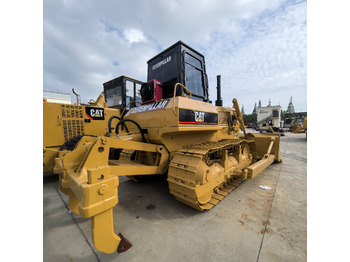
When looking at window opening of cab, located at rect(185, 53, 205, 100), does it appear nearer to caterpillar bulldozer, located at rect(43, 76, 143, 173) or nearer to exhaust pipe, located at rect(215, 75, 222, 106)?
exhaust pipe, located at rect(215, 75, 222, 106)

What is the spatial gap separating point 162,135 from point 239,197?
6.90 feet

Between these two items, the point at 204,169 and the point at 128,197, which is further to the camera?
the point at 128,197

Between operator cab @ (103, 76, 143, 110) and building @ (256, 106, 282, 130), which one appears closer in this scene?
operator cab @ (103, 76, 143, 110)

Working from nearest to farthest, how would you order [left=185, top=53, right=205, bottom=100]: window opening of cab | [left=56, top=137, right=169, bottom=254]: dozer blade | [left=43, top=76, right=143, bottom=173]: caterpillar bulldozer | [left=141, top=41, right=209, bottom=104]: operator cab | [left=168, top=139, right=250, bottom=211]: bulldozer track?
[left=56, top=137, right=169, bottom=254]: dozer blade, [left=168, top=139, right=250, bottom=211]: bulldozer track, [left=141, top=41, right=209, bottom=104]: operator cab, [left=185, top=53, right=205, bottom=100]: window opening of cab, [left=43, top=76, right=143, bottom=173]: caterpillar bulldozer

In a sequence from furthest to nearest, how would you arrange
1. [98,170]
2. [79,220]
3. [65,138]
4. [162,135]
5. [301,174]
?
[301,174] → [65,138] → [162,135] → [79,220] → [98,170]

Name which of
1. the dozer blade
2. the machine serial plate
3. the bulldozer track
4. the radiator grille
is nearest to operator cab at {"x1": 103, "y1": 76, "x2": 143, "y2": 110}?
the radiator grille

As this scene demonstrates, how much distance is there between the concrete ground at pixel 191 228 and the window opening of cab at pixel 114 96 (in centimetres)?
374

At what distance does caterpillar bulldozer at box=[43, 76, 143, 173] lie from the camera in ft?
12.4

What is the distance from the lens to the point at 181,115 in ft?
8.16

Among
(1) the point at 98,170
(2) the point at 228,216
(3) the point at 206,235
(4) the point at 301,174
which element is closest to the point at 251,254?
(3) the point at 206,235

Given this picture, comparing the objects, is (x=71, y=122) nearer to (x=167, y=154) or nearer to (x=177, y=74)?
(x=167, y=154)

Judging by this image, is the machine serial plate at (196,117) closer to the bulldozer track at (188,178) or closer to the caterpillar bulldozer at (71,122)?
the bulldozer track at (188,178)

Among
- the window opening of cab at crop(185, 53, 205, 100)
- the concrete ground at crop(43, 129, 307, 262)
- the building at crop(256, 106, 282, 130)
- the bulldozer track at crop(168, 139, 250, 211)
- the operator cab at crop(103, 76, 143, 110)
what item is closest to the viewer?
the concrete ground at crop(43, 129, 307, 262)

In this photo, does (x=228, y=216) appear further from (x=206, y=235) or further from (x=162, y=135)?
(x=162, y=135)
